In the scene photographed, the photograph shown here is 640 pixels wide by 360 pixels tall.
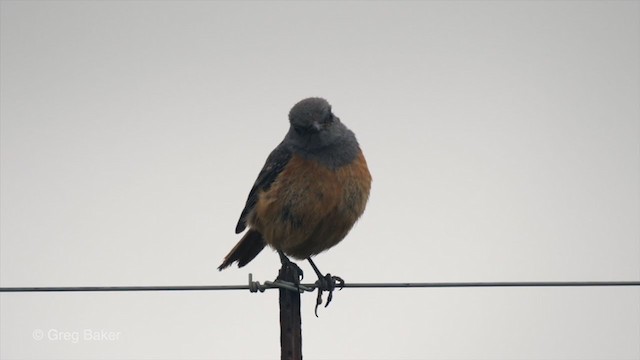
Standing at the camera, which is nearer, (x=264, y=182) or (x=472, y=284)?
(x=472, y=284)

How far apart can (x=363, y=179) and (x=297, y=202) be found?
51 centimetres

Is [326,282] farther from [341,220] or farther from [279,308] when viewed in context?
[279,308]

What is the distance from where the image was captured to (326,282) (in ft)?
25.5

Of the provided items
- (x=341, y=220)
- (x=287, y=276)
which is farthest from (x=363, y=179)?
(x=287, y=276)

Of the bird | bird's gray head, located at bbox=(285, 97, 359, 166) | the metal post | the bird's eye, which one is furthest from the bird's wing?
the metal post

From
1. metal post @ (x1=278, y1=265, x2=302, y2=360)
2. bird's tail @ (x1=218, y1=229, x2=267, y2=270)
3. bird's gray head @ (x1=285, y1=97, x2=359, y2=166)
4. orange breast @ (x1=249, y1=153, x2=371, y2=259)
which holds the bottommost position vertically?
metal post @ (x1=278, y1=265, x2=302, y2=360)

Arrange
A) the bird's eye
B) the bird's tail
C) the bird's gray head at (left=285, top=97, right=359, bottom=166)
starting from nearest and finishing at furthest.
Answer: the bird's gray head at (left=285, top=97, right=359, bottom=166) → the bird's eye → the bird's tail

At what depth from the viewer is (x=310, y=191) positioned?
303 inches

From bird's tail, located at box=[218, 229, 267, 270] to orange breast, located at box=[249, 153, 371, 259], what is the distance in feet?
0.88

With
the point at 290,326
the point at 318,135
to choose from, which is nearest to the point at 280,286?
the point at 290,326

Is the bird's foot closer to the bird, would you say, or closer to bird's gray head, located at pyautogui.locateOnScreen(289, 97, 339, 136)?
the bird

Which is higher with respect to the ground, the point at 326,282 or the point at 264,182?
the point at 264,182

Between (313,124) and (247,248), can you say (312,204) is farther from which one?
(247,248)

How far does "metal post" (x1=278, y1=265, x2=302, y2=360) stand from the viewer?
5973 millimetres
